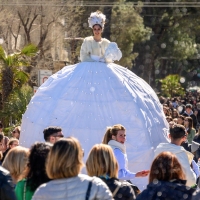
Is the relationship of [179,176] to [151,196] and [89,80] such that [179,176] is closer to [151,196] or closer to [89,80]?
[151,196]

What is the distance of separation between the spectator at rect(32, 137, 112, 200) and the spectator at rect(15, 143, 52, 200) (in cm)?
51

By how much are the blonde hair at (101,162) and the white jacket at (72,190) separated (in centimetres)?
68

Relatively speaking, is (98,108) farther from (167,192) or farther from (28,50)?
(28,50)

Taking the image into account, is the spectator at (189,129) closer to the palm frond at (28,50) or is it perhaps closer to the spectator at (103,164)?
the palm frond at (28,50)

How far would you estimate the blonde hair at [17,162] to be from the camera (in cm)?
578

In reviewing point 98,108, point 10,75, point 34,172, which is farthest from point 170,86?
point 34,172

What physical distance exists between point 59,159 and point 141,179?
5.29 meters

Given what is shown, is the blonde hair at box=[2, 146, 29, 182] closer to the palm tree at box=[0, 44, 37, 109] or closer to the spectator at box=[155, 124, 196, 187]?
the spectator at box=[155, 124, 196, 187]

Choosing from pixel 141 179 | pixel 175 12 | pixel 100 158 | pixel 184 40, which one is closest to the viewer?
pixel 100 158

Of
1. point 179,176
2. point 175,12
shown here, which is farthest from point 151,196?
point 175,12

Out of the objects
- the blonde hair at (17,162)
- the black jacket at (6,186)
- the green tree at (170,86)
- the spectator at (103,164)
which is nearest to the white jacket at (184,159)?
the spectator at (103,164)

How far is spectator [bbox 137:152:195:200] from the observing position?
207 inches

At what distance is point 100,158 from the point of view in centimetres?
566

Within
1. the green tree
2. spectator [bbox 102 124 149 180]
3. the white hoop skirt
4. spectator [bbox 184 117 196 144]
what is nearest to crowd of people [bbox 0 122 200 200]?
spectator [bbox 102 124 149 180]
